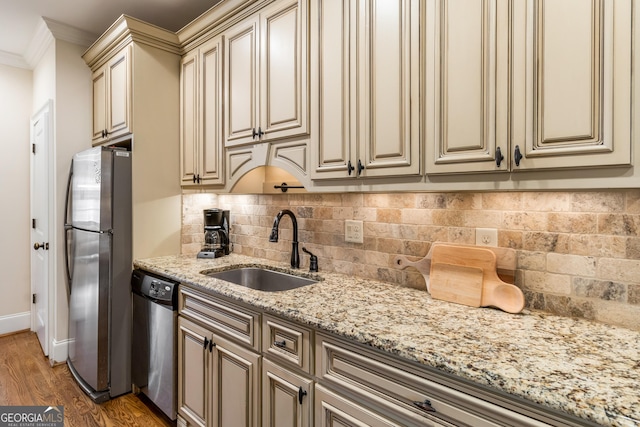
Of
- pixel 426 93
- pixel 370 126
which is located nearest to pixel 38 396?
pixel 370 126

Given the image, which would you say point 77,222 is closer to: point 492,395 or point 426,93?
point 426,93

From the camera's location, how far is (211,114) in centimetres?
238

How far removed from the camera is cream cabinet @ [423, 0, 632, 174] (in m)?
0.96

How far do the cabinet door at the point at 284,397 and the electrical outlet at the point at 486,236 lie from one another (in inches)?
34.8

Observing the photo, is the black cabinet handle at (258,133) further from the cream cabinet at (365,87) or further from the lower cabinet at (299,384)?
the lower cabinet at (299,384)

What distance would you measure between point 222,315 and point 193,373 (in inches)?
18.6

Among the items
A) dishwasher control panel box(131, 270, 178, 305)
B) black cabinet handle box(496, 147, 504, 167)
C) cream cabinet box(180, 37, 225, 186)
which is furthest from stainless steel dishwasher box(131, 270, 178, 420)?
black cabinet handle box(496, 147, 504, 167)

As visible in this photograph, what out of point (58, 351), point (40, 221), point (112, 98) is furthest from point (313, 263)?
point (40, 221)

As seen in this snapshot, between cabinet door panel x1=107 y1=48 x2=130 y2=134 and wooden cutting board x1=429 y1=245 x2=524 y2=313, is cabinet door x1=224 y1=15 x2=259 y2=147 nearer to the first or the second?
cabinet door panel x1=107 y1=48 x2=130 y2=134

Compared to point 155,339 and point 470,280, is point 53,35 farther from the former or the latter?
point 470,280

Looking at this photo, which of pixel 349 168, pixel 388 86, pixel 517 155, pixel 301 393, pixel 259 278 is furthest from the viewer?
pixel 259 278

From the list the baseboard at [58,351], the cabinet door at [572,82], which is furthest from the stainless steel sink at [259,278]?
the baseboard at [58,351]

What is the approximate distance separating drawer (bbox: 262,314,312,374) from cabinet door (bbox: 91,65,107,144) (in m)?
2.30

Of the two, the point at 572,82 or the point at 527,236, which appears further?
the point at 527,236
